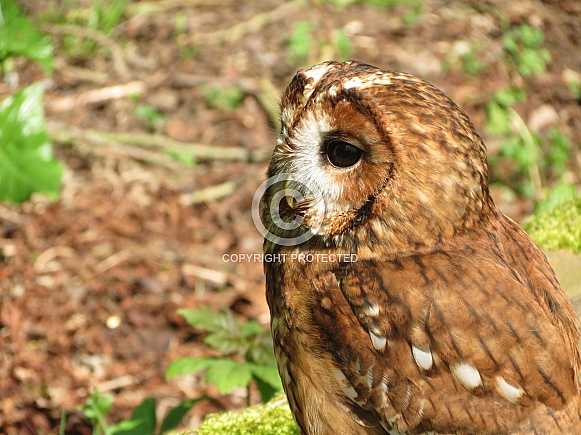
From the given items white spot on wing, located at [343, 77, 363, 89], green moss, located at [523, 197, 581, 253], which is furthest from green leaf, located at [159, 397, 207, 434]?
green moss, located at [523, 197, 581, 253]

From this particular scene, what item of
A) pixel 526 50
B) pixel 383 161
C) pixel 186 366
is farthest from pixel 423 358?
pixel 526 50

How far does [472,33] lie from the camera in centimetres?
654

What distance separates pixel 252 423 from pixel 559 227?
163 centimetres

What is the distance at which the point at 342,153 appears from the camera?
2.01m

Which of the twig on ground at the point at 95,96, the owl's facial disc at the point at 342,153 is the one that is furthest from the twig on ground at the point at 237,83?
the owl's facial disc at the point at 342,153

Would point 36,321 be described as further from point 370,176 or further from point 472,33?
point 472,33

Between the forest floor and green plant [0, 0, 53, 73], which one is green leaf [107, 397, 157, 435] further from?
green plant [0, 0, 53, 73]

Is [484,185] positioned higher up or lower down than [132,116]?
higher up

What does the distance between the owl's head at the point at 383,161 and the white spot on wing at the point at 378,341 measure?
27 centimetres

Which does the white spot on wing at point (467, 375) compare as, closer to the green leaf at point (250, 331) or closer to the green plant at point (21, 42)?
the green leaf at point (250, 331)

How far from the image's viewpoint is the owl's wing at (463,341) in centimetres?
187

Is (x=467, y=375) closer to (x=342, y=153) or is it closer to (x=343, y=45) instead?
(x=342, y=153)

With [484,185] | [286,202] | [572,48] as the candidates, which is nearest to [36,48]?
[286,202]

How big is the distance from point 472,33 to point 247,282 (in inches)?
142
